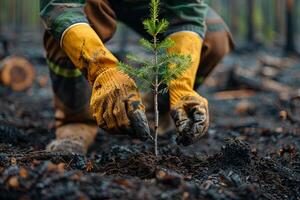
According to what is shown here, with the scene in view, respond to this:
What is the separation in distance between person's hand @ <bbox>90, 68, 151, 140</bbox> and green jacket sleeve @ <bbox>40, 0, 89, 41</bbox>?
49cm

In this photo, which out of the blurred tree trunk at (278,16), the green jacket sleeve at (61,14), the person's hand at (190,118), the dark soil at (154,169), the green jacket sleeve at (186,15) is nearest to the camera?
the dark soil at (154,169)

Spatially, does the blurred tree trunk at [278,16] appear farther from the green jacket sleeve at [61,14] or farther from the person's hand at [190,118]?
the person's hand at [190,118]

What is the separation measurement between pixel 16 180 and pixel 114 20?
73.3 inches

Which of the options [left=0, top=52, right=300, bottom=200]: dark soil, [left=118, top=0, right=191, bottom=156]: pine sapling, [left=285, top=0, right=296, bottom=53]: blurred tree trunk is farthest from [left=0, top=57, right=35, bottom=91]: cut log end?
[left=285, top=0, right=296, bottom=53]: blurred tree trunk

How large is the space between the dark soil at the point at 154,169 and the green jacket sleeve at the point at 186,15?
2.73 ft

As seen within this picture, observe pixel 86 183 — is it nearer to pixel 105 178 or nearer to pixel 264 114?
pixel 105 178

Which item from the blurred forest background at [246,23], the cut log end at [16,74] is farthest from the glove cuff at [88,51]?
the blurred forest background at [246,23]

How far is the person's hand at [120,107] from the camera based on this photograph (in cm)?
234

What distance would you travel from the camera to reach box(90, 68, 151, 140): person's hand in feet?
7.66

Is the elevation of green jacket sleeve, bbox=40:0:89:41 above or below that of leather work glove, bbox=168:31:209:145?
above

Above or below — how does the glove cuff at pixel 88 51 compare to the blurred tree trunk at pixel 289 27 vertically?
above

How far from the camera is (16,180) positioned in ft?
5.87

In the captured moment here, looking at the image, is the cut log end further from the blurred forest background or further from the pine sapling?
the pine sapling

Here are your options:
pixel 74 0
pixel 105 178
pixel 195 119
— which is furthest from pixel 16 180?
pixel 74 0
